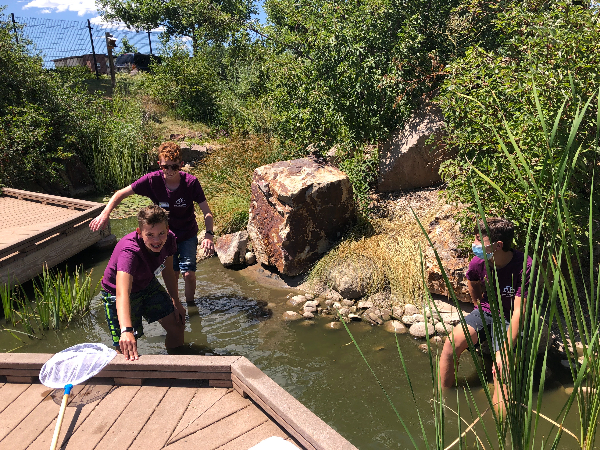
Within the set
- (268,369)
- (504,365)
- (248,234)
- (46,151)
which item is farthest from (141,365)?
(46,151)

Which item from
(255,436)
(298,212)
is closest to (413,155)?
(298,212)

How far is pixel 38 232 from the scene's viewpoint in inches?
275

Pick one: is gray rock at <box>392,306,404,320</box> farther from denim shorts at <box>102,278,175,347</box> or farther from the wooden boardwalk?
the wooden boardwalk

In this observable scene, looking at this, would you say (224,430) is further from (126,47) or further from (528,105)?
(126,47)

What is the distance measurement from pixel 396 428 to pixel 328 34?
604cm

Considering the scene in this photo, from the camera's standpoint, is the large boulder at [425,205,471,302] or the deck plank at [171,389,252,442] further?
the large boulder at [425,205,471,302]

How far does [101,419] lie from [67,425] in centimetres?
20

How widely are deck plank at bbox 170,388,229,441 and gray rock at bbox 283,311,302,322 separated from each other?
7.80 ft

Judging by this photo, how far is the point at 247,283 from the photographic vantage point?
675cm

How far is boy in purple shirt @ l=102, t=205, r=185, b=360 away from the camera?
3354 mm

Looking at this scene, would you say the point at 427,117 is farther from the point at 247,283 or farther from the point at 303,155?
the point at 247,283

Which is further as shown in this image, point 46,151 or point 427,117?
point 46,151

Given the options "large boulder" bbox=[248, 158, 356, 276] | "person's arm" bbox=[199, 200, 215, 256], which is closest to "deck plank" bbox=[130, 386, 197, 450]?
"person's arm" bbox=[199, 200, 215, 256]

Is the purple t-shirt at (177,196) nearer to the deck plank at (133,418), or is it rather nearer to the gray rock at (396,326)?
the deck plank at (133,418)
